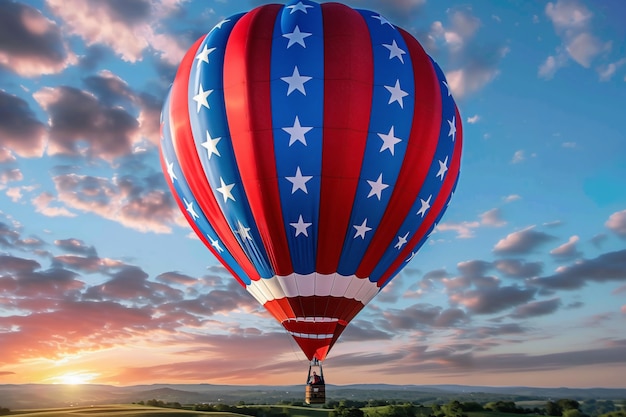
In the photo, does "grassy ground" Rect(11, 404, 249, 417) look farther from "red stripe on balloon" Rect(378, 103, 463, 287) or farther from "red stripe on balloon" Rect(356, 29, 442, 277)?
"red stripe on balloon" Rect(356, 29, 442, 277)

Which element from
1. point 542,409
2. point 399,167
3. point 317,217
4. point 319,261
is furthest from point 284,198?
point 542,409

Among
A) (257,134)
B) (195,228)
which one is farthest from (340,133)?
(195,228)

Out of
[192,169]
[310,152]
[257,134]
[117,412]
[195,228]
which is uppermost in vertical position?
[257,134]

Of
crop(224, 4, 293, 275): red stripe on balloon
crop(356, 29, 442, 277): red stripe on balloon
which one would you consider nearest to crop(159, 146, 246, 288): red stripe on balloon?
crop(224, 4, 293, 275): red stripe on balloon

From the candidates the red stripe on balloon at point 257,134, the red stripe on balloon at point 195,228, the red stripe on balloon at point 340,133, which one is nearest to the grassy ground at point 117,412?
the red stripe on balloon at point 195,228

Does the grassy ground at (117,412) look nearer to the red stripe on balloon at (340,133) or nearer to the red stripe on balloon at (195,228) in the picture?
the red stripe on balloon at (195,228)

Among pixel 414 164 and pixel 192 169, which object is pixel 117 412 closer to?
pixel 192 169
